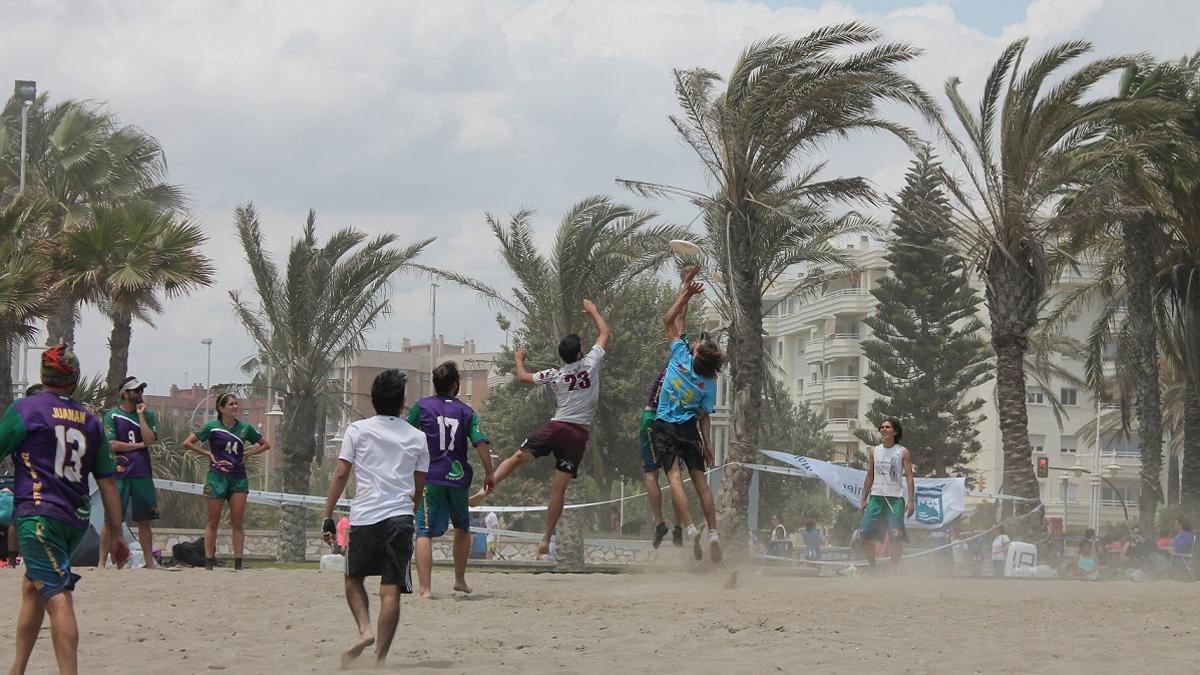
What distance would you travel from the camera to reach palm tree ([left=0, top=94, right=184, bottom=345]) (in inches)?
1161

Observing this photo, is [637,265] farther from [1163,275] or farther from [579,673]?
[579,673]

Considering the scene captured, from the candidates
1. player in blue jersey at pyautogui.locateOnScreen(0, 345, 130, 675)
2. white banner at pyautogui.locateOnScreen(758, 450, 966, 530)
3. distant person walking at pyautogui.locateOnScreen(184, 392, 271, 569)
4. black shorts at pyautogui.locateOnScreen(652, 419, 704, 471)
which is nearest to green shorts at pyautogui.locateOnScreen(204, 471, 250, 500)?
distant person walking at pyautogui.locateOnScreen(184, 392, 271, 569)

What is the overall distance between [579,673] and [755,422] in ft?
46.8

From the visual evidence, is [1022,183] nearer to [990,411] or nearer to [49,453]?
[49,453]

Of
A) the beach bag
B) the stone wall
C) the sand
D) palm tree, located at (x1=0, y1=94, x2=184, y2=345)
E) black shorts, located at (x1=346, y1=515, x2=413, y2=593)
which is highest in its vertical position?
palm tree, located at (x1=0, y1=94, x2=184, y2=345)

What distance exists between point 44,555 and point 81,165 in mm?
25337

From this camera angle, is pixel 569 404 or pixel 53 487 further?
pixel 569 404

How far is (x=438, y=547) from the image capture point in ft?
96.1

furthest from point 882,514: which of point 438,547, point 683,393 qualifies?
point 438,547

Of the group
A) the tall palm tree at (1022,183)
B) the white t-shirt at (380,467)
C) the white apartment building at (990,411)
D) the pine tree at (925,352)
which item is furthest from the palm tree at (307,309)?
the white apartment building at (990,411)

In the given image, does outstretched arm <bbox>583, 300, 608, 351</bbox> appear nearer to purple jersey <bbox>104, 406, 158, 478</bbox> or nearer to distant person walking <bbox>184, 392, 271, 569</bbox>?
distant person walking <bbox>184, 392, 271, 569</bbox>

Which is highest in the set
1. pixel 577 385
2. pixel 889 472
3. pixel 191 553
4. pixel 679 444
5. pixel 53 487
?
pixel 577 385

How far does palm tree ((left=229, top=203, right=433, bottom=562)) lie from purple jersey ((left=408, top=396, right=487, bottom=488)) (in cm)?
1605

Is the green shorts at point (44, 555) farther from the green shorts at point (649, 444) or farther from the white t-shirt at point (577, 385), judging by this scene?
the green shorts at point (649, 444)
